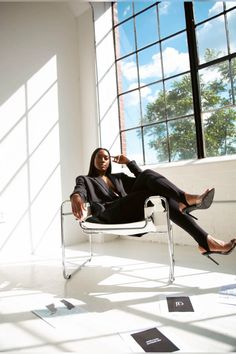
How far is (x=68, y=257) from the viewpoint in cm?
294

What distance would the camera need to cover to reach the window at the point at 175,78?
3.07 m

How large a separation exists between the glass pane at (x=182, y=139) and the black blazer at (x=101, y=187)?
1.02 m

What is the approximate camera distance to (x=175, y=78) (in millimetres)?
3385

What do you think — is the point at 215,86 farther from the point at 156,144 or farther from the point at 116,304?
the point at 116,304

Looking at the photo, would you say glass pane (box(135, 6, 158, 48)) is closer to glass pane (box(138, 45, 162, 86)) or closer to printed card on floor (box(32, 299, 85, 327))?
glass pane (box(138, 45, 162, 86))

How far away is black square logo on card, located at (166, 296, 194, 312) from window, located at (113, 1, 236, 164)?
1857mm

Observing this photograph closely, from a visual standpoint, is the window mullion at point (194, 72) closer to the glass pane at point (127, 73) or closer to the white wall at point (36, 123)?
the glass pane at point (127, 73)

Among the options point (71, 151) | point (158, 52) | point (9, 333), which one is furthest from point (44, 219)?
point (158, 52)

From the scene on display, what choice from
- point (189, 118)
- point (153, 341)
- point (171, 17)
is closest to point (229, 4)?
point (171, 17)

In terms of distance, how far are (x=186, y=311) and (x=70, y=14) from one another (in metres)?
3.89

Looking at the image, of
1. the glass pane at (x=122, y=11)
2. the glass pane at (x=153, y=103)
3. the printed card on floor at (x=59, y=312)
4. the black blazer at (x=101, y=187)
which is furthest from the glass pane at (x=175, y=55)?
the printed card on floor at (x=59, y=312)

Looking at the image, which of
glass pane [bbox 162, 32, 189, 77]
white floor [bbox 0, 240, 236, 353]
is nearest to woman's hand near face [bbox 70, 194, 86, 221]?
white floor [bbox 0, 240, 236, 353]

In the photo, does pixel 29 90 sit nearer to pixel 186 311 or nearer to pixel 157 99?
pixel 157 99

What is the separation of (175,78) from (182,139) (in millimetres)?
720
